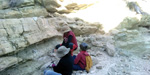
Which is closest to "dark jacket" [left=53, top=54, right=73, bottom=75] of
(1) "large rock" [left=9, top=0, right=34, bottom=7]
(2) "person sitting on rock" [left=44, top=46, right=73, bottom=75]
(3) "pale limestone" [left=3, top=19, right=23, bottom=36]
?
(2) "person sitting on rock" [left=44, top=46, right=73, bottom=75]

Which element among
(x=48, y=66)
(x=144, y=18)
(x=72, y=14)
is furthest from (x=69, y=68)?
(x=144, y=18)

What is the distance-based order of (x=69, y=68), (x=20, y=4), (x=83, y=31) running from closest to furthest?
(x=69, y=68), (x=20, y=4), (x=83, y=31)

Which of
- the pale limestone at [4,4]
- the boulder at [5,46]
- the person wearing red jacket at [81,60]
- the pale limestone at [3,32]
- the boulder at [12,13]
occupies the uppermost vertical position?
the pale limestone at [4,4]

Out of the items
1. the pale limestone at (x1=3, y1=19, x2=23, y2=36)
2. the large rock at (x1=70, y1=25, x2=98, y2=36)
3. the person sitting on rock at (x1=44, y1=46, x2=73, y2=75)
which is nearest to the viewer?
the person sitting on rock at (x1=44, y1=46, x2=73, y2=75)

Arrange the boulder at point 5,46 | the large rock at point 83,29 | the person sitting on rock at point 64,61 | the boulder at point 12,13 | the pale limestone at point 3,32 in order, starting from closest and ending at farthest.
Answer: the person sitting on rock at point 64,61, the boulder at point 5,46, the pale limestone at point 3,32, the boulder at point 12,13, the large rock at point 83,29

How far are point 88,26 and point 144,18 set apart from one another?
4.78 m

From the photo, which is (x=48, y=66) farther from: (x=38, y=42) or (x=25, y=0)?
(x=25, y=0)

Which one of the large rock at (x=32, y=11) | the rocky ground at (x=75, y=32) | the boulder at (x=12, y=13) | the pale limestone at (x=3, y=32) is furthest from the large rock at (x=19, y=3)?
the pale limestone at (x=3, y=32)

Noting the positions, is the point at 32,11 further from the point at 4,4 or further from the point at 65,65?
the point at 65,65

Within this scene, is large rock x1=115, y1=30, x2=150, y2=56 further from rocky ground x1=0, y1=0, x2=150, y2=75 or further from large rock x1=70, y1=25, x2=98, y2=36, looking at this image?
large rock x1=70, y1=25, x2=98, y2=36

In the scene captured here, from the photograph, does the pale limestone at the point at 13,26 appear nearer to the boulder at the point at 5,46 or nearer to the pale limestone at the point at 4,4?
the boulder at the point at 5,46

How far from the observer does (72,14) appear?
8758 millimetres

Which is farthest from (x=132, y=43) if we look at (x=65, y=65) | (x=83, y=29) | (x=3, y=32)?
(x=3, y=32)

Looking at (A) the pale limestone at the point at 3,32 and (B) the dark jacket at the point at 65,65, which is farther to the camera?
(A) the pale limestone at the point at 3,32
